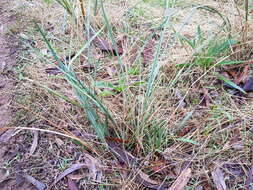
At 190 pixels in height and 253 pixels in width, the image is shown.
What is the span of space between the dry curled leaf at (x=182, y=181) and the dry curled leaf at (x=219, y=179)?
10 cm

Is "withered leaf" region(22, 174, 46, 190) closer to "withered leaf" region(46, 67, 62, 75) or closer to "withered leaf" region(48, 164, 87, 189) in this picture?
"withered leaf" region(48, 164, 87, 189)

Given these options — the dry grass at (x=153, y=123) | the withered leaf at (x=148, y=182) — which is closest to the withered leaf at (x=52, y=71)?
the dry grass at (x=153, y=123)

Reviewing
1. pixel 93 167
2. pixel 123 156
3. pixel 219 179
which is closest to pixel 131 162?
pixel 123 156

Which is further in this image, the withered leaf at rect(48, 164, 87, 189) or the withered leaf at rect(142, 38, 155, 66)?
the withered leaf at rect(142, 38, 155, 66)

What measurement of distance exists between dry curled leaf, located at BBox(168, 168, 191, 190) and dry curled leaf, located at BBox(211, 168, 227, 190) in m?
0.10

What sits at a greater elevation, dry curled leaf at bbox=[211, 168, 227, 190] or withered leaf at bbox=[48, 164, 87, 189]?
withered leaf at bbox=[48, 164, 87, 189]

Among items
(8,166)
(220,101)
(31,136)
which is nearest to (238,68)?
(220,101)

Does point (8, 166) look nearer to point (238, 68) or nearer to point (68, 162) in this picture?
point (68, 162)

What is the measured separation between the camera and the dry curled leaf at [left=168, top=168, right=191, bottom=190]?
78cm

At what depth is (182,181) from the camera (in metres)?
0.79

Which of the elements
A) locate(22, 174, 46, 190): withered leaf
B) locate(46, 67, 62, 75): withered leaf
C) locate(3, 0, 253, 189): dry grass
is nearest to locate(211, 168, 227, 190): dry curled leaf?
locate(3, 0, 253, 189): dry grass

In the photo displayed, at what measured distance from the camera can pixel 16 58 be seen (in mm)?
1377

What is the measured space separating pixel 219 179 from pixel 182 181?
141 mm

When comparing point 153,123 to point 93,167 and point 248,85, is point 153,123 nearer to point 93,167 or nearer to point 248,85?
point 93,167
